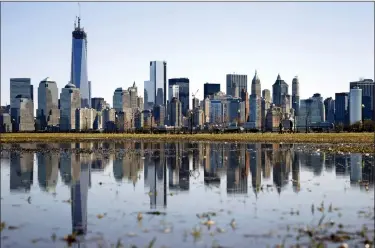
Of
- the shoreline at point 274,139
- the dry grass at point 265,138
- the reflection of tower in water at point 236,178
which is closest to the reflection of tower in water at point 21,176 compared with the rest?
the reflection of tower in water at point 236,178

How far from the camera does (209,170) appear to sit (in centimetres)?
3466

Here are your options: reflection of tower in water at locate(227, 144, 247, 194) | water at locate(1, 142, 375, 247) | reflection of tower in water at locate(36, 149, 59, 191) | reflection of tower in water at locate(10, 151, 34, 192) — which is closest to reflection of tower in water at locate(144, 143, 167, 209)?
water at locate(1, 142, 375, 247)

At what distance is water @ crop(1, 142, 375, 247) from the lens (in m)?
14.4

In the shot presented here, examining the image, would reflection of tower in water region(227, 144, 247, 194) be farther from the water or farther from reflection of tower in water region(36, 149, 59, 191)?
reflection of tower in water region(36, 149, 59, 191)

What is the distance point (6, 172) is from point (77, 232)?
67.0ft

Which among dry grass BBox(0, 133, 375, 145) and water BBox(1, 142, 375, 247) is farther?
dry grass BBox(0, 133, 375, 145)

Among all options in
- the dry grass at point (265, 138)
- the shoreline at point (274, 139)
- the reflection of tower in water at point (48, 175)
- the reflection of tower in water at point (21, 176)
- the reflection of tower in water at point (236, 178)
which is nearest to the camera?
the reflection of tower in water at point (236, 178)

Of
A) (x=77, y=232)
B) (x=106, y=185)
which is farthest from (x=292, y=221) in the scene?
(x=106, y=185)

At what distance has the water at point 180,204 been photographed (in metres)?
14.4

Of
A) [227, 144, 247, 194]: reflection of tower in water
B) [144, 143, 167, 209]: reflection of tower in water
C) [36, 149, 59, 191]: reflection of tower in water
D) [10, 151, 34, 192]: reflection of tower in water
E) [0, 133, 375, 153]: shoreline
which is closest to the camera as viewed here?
[144, 143, 167, 209]: reflection of tower in water

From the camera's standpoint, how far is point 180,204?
66.2ft

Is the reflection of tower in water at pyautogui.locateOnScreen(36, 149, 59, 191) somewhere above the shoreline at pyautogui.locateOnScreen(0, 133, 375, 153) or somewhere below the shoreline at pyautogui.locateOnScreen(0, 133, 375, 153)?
below

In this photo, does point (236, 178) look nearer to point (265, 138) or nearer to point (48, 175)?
point (48, 175)

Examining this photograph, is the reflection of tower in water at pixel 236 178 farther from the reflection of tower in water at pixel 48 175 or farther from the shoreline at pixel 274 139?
the shoreline at pixel 274 139
